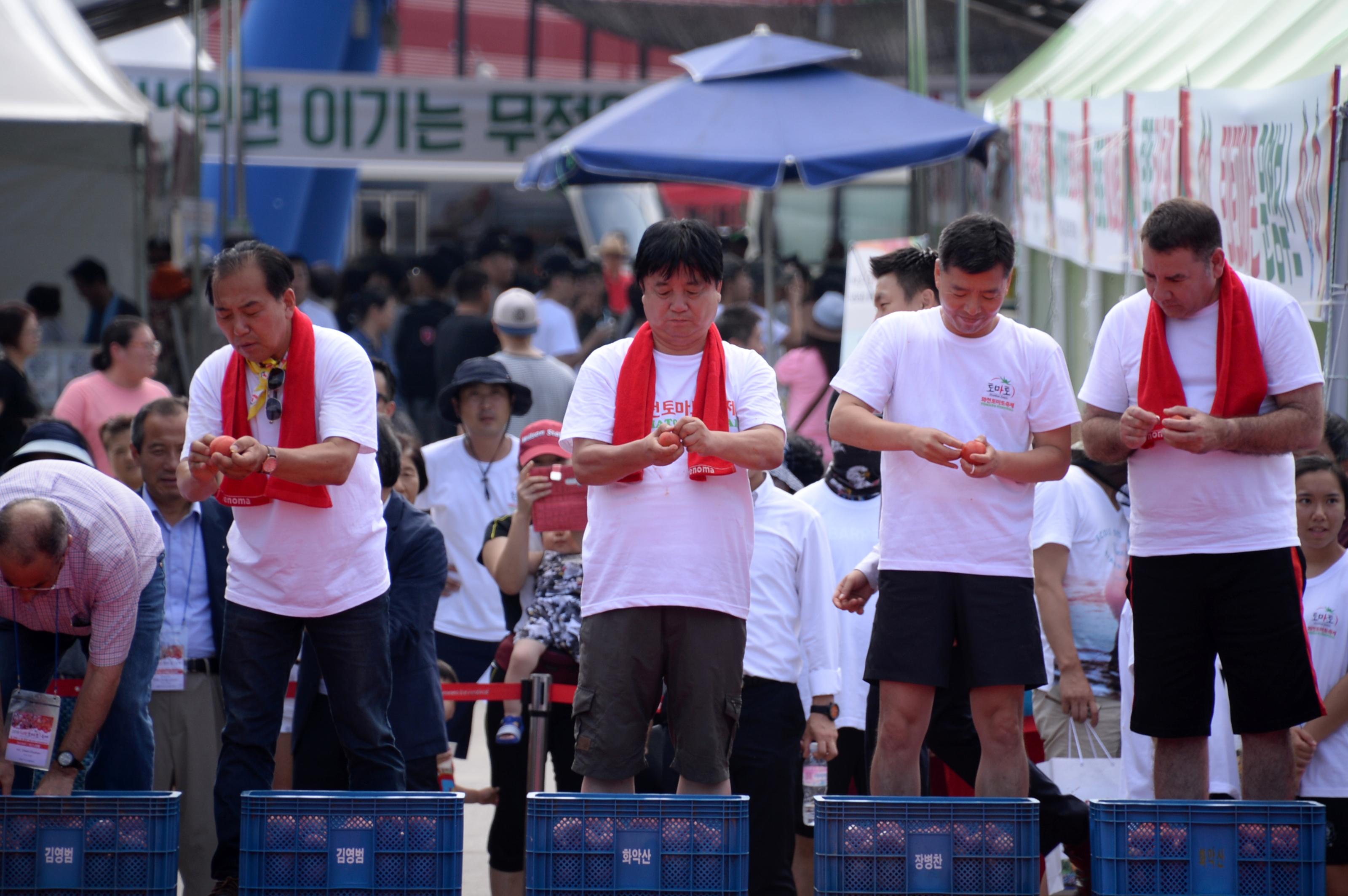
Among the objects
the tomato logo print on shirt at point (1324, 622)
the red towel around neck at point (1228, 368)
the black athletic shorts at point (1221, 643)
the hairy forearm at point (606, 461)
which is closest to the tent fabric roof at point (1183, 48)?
the red towel around neck at point (1228, 368)

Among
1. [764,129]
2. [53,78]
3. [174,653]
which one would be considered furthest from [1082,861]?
[53,78]

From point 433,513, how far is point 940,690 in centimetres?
247

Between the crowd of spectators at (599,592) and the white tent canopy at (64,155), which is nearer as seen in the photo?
the crowd of spectators at (599,592)

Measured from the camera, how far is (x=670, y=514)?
3812 millimetres

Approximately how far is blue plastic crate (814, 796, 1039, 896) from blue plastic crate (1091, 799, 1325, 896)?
0.58 feet

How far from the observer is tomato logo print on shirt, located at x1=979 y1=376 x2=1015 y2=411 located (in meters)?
3.87

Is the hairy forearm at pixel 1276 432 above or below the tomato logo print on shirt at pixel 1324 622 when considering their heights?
above

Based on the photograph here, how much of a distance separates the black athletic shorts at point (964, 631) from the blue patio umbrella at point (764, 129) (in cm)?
418

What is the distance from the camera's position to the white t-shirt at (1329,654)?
4410mm

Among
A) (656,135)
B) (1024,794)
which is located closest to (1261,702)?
(1024,794)

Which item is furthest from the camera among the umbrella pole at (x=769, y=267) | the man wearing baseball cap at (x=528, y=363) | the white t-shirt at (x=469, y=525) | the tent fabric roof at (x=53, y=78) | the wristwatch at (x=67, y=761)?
the tent fabric roof at (x=53, y=78)

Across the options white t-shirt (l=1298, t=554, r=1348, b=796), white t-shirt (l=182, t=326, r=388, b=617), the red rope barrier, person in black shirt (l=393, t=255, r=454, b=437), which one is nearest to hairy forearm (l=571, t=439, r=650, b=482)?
white t-shirt (l=182, t=326, r=388, b=617)

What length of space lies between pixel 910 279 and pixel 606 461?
1410 millimetres

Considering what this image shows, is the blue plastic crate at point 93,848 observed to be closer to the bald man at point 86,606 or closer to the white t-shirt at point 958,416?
the bald man at point 86,606
